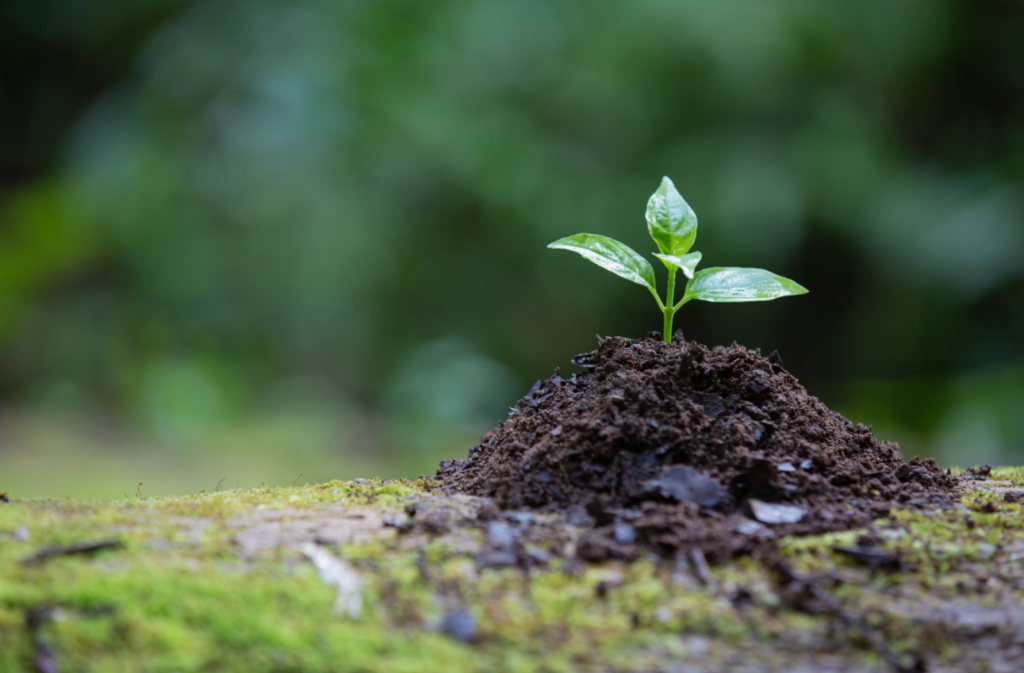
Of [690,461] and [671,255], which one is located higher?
[671,255]

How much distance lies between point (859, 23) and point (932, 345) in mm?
2807

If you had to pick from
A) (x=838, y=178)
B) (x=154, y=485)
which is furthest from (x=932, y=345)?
(x=154, y=485)

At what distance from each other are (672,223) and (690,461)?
0.72 metres

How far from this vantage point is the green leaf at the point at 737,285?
2.09 m

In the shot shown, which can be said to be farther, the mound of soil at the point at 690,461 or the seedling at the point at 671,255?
the seedling at the point at 671,255

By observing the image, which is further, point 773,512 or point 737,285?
point 737,285

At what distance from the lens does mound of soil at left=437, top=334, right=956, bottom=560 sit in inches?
67.4

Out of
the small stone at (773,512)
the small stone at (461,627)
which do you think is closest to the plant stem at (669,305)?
the small stone at (773,512)

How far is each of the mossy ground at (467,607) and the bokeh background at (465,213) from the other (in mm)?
4037

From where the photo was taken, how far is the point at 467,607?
4.56 feet

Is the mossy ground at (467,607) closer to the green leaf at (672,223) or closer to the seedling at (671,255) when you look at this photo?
the seedling at (671,255)

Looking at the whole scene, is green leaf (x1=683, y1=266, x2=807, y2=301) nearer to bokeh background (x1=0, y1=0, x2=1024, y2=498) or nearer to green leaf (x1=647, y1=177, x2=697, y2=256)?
green leaf (x1=647, y1=177, x2=697, y2=256)

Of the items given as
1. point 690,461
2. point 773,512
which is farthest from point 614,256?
point 773,512

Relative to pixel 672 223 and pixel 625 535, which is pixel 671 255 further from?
pixel 625 535
